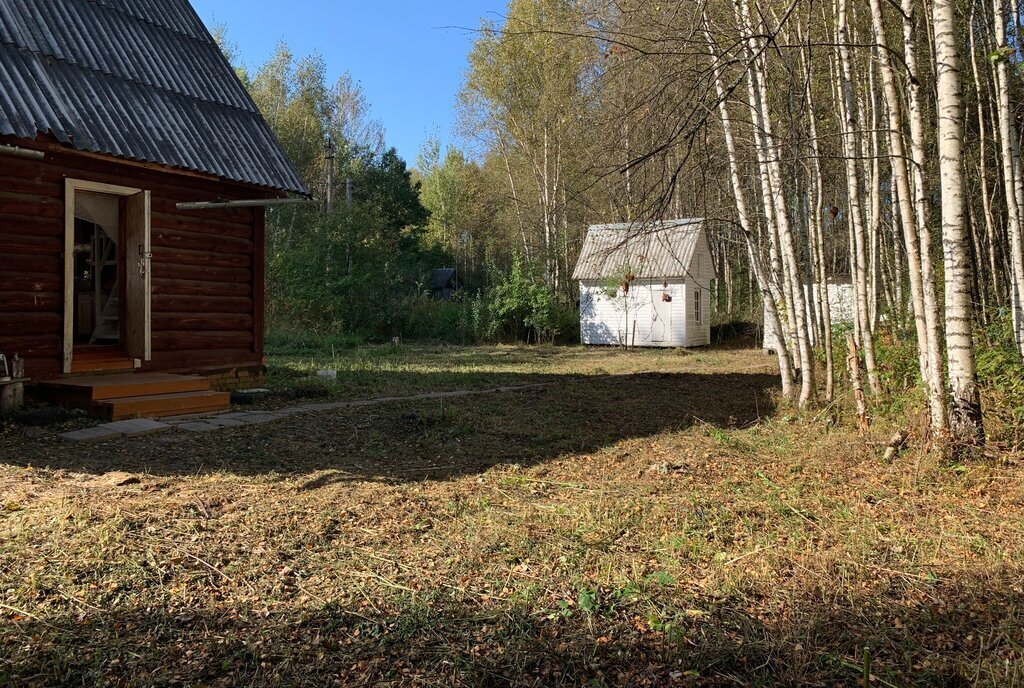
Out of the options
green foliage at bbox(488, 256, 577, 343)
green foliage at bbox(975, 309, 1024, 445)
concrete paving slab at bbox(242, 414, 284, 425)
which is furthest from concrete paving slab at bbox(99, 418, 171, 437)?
green foliage at bbox(488, 256, 577, 343)

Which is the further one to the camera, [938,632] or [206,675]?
[938,632]

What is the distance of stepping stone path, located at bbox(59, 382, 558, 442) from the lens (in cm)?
626

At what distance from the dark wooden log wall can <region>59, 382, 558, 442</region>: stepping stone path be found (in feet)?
5.82

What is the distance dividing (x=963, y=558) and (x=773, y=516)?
3.12ft

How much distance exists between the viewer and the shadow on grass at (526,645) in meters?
2.39

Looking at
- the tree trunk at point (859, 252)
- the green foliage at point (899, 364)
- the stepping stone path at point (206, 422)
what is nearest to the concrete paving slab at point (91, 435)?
the stepping stone path at point (206, 422)

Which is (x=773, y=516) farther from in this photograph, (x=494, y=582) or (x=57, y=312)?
(x=57, y=312)

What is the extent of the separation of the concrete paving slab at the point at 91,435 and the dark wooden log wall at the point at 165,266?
1793mm

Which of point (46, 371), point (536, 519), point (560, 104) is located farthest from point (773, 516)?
point (560, 104)

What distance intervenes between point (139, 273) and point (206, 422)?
8.57ft

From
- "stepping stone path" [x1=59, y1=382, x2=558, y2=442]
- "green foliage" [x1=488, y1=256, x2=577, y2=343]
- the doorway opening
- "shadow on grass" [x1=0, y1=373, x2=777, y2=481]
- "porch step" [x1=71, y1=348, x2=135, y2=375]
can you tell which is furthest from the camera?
"green foliage" [x1=488, y1=256, x2=577, y2=343]

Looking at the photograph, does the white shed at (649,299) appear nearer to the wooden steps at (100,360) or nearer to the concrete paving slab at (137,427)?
the wooden steps at (100,360)

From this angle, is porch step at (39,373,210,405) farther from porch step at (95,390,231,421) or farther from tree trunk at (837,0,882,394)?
tree trunk at (837,0,882,394)

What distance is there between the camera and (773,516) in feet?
13.5
